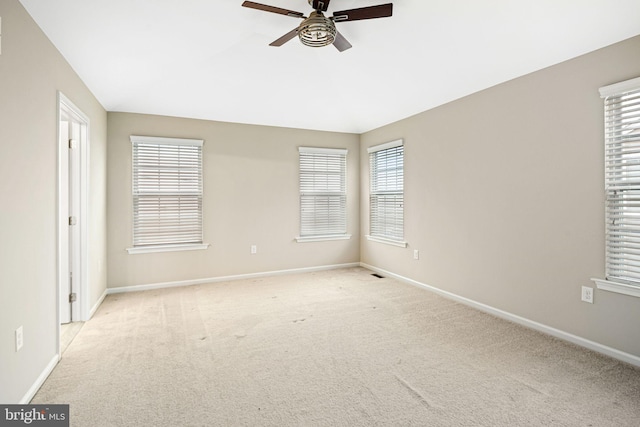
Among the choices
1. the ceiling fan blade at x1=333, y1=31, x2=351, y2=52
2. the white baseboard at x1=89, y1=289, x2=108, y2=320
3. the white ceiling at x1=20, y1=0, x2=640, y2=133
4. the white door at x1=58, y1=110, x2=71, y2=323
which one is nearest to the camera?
the white ceiling at x1=20, y1=0, x2=640, y2=133

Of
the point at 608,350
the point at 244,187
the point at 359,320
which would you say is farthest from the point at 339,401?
the point at 244,187

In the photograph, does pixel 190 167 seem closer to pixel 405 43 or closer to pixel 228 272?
pixel 228 272

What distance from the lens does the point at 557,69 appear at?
287 centimetres

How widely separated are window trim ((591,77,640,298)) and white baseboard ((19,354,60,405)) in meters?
4.07

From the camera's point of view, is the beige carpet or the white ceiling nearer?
the beige carpet

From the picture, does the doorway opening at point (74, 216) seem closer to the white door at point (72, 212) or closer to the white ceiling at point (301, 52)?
the white door at point (72, 212)

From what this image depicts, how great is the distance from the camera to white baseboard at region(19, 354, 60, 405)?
198 centimetres

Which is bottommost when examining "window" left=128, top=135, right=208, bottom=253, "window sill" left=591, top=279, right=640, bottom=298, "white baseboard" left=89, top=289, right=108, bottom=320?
"white baseboard" left=89, top=289, right=108, bottom=320

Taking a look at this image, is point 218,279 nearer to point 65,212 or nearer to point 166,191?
point 166,191

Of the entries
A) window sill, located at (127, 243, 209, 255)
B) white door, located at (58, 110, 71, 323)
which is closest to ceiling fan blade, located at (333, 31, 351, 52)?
white door, located at (58, 110, 71, 323)

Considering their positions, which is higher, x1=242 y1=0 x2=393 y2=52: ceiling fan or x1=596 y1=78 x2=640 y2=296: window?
x1=242 y1=0 x2=393 y2=52: ceiling fan

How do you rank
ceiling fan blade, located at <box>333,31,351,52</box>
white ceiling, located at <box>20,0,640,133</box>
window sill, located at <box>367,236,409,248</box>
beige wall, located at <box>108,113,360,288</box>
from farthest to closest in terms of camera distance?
window sill, located at <box>367,236,409,248</box> → beige wall, located at <box>108,113,360,288</box> → ceiling fan blade, located at <box>333,31,351,52</box> → white ceiling, located at <box>20,0,640,133</box>

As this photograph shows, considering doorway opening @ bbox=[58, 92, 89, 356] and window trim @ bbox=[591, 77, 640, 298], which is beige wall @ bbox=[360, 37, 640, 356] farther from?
doorway opening @ bbox=[58, 92, 89, 356]

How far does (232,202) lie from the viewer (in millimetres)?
4910
